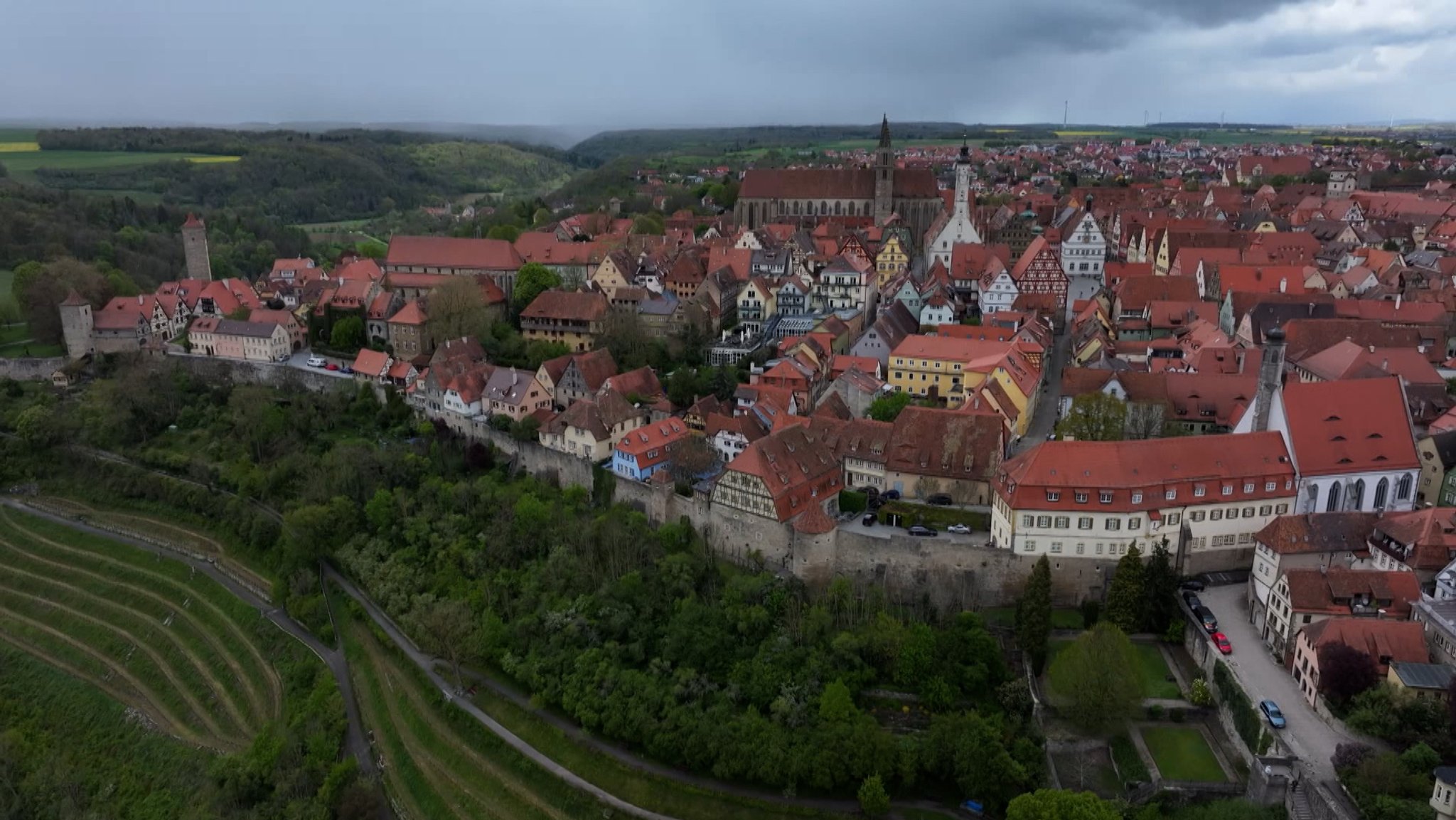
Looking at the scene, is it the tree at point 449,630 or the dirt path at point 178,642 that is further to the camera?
the dirt path at point 178,642

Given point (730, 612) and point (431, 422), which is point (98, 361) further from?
point (730, 612)

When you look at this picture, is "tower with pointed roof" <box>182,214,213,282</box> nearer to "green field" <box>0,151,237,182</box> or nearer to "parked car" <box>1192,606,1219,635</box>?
"green field" <box>0,151,237,182</box>

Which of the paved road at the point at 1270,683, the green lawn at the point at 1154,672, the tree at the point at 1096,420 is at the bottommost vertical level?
the green lawn at the point at 1154,672

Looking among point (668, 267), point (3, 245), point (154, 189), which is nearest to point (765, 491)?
point (668, 267)

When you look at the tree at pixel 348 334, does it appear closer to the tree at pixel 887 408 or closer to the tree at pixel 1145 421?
the tree at pixel 887 408

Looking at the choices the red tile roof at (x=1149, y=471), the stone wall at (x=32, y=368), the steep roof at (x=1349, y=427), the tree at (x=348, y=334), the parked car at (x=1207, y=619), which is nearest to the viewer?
the parked car at (x=1207, y=619)

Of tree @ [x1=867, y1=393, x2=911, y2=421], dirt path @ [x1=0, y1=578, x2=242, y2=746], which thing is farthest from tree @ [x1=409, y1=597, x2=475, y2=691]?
tree @ [x1=867, y1=393, x2=911, y2=421]

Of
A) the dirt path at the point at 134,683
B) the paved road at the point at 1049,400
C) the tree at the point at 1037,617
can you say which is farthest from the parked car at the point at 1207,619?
the dirt path at the point at 134,683

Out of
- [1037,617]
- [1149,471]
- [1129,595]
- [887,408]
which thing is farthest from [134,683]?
[1149,471]
